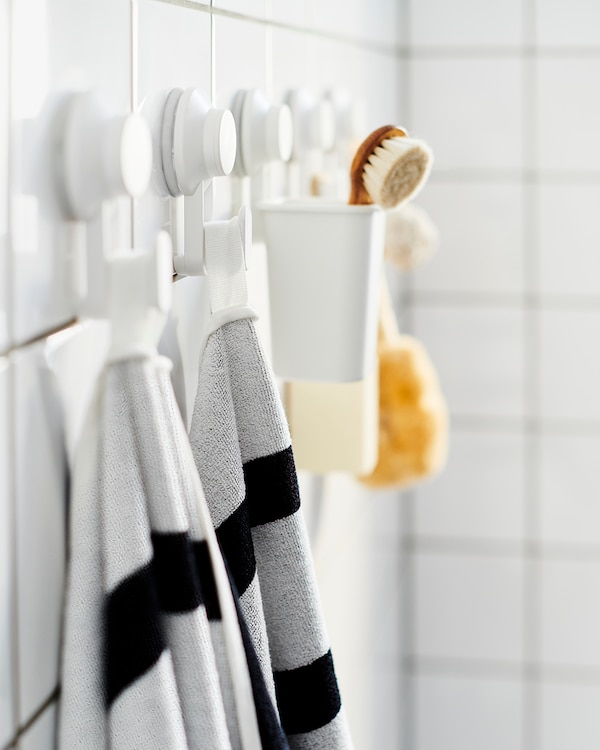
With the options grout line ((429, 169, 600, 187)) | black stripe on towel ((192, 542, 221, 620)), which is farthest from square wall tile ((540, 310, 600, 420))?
black stripe on towel ((192, 542, 221, 620))

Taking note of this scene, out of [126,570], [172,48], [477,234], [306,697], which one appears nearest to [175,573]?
[126,570]

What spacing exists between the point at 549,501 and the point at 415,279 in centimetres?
39

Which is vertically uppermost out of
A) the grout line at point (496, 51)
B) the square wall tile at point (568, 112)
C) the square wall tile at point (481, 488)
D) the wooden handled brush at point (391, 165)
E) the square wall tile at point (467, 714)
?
the grout line at point (496, 51)

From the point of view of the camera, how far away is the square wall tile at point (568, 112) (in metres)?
1.48

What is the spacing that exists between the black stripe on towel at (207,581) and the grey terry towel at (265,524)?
0.12 feet

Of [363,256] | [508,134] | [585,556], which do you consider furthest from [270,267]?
[585,556]

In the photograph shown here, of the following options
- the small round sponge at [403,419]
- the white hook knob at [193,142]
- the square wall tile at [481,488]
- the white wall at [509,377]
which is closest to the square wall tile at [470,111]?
the white wall at [509,377]

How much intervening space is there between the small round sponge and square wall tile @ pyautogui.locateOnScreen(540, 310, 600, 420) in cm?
54

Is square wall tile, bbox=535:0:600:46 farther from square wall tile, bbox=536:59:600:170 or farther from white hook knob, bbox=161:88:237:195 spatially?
white hook knob, bbox=161:88:237:195

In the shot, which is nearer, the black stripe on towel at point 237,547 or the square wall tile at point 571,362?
the black stripe on towel at point 237,547

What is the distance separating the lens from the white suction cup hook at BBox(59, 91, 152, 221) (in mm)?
376

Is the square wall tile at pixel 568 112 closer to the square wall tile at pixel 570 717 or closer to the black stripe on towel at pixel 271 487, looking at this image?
the square wall tile at pixel 570 717

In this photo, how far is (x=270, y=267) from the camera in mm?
618

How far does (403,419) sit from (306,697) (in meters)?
0.54
